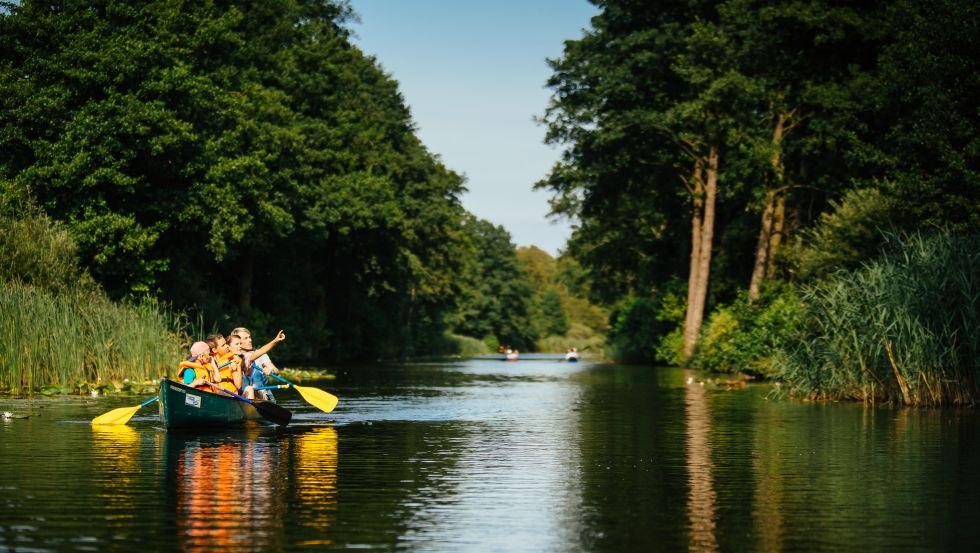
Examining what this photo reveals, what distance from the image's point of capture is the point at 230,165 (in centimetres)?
4228

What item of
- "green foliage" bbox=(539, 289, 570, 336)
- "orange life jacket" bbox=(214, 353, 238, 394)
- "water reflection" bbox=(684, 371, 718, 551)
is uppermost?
"green foliage" bbox=(539, 289, 570, 336)

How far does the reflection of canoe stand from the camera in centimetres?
1917

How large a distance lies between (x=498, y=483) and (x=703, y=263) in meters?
41.6

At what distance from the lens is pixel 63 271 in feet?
109

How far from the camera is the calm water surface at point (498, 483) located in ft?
33.2

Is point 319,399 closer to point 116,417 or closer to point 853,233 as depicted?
point 116,417

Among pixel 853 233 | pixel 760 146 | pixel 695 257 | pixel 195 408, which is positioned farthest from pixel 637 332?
pixel 195 408

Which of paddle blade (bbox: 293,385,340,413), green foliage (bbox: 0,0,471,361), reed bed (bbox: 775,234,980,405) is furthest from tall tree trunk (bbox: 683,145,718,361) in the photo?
paddle blade (bbox: 293,385,340,413)

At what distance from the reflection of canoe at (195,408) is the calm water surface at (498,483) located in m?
0.32

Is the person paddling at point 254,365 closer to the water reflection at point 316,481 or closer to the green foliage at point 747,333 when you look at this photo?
the water reflection at point 316,481

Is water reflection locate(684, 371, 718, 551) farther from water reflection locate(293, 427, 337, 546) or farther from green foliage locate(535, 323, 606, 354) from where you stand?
green foliage locate(535, 323, 606, 354)

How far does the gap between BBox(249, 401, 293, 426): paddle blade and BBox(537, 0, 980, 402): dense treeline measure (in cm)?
1204

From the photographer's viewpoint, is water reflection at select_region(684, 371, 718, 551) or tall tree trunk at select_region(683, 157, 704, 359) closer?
water reflection at select_region(684, 371, 718, 551)

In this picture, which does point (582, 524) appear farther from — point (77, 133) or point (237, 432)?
point (77, 133)
